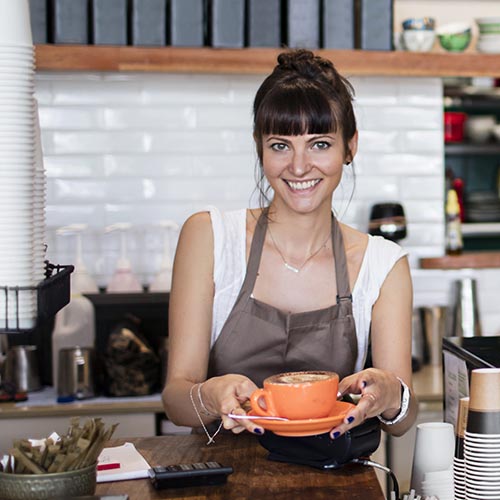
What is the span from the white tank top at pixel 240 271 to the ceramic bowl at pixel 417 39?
5.42 feet

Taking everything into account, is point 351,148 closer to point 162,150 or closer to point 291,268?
point 291,268

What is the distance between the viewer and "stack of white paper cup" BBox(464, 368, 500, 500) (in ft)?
5.05

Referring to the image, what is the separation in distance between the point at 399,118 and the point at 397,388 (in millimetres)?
2268

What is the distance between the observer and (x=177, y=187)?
390 centimetres

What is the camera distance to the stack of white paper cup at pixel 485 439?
5.05 feet

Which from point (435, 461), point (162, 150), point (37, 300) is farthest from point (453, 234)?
point (37, 300)

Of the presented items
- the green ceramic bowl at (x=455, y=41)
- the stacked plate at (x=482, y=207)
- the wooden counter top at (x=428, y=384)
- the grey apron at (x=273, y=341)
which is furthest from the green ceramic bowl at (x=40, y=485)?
the stacked plate at (x=482, y=207)

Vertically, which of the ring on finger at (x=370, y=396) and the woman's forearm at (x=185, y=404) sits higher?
the ring on finger at (x=370, y=396)

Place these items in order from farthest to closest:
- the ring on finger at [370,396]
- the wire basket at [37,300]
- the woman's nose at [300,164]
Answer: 1. the woman's nose at [300,164]
2. the ring on finger at [370,396]
3. the wire basket at [37,300]

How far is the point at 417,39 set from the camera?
386 centimetres

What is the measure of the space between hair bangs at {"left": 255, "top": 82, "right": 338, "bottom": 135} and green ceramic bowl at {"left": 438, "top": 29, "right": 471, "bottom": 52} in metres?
1.91

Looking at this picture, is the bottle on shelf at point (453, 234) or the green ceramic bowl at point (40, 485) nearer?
the green ceramic bowl at point (40, 485)

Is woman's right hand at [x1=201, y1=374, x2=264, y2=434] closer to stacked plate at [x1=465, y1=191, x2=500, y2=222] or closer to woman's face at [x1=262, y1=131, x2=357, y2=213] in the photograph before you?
woman's face at [x1=262, y1=131, x2=357, y2=213]

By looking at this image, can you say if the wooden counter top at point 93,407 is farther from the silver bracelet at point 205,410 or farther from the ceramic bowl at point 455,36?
the ceramic bowl at point 455,36
